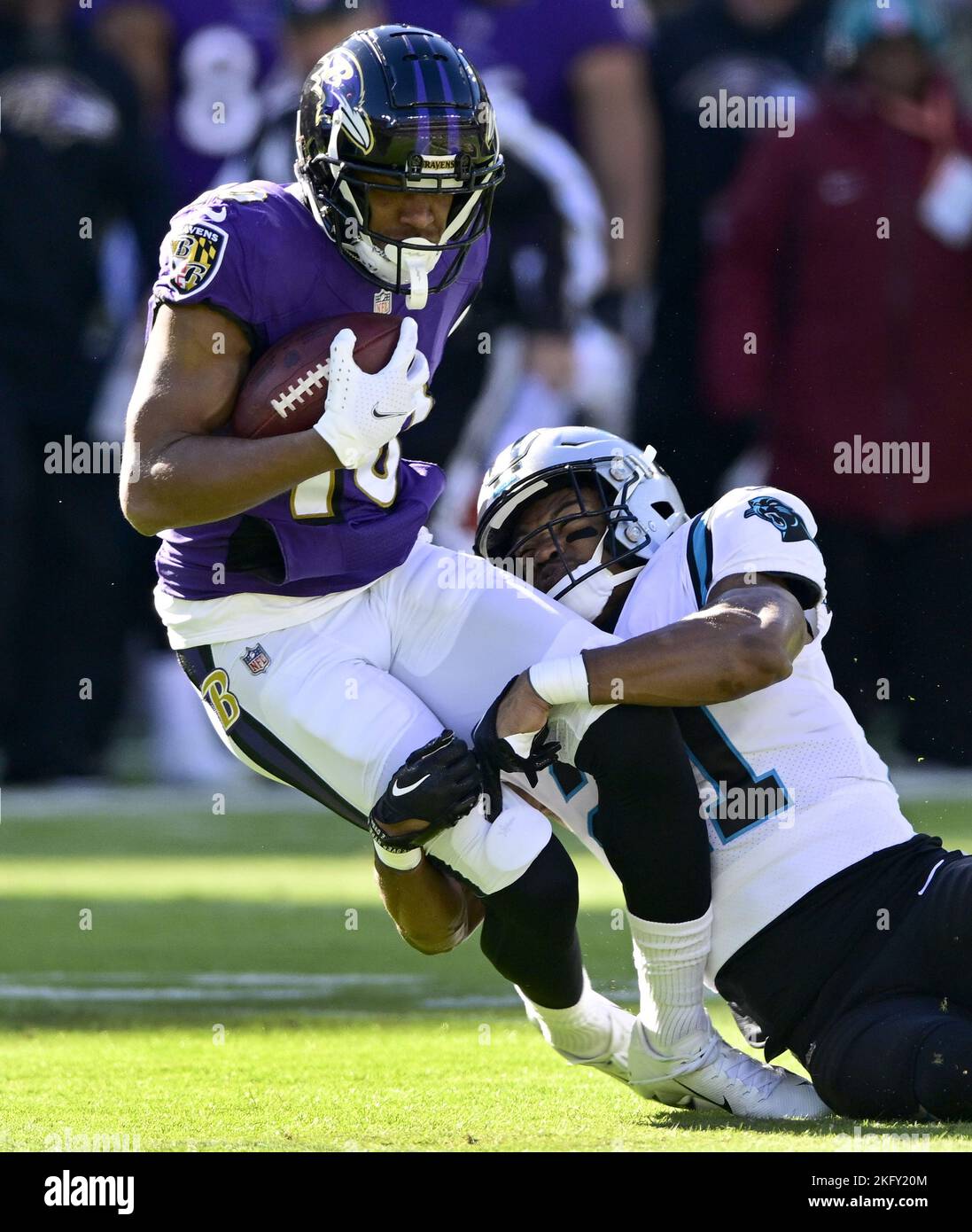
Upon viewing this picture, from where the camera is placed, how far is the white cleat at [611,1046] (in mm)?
3754

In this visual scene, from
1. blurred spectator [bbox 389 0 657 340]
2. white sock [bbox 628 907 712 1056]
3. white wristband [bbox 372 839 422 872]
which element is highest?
blurred spectator [bbox 389 0 657 340]

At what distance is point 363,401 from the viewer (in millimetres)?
3441

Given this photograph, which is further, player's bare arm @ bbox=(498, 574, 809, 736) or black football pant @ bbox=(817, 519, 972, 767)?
black football pant @ bbox=(817, 519, 972, 767)

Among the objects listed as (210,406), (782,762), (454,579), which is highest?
(210,406)

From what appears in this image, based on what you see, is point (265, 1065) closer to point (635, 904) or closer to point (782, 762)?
point (635, 904)

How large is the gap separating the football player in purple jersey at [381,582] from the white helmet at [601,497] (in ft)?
0.34

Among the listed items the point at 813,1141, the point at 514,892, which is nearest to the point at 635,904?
the point at 514,892

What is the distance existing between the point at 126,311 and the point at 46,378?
0.39 meters

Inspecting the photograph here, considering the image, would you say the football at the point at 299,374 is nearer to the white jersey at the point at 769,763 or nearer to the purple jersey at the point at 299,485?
the purple jersey at the point at 299,485

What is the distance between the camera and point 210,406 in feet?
11.5

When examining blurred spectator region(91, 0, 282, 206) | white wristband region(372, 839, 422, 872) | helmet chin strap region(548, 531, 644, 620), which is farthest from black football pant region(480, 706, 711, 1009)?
blurred spectator region(91, 0, 282, 206)

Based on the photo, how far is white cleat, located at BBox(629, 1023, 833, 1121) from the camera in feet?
11.4

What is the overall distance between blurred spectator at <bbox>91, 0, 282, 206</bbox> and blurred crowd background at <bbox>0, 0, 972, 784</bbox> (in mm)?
12

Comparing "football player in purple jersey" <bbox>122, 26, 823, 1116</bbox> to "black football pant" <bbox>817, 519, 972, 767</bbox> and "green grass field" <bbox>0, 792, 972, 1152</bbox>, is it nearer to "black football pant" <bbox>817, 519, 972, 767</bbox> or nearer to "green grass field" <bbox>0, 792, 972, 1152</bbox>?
"green grass field" <bbox>0, 792, 972, 1152</bbox>
